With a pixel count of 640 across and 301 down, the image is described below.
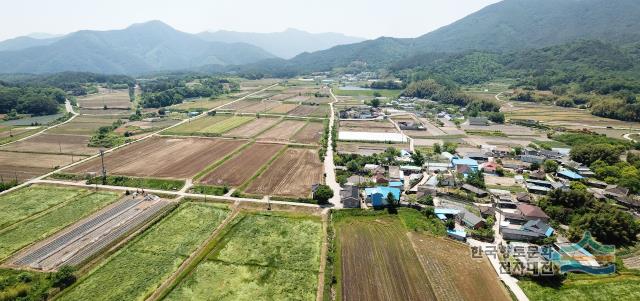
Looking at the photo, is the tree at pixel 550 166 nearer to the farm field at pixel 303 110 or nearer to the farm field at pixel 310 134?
the farm field at pixel 310 134

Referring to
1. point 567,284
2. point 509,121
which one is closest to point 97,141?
point 567,284

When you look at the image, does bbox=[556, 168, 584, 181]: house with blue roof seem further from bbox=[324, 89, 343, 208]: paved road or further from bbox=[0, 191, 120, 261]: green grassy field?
bbox=[0, 191, 120, 261]: green grassy field

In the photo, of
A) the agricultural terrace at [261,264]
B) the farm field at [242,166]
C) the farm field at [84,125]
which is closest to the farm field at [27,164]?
the farm field at [84,125]

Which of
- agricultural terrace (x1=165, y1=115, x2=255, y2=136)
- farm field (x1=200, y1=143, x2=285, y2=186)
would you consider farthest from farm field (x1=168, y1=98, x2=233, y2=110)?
farm field (x1=200, y1=143, x2=285, y2=186)

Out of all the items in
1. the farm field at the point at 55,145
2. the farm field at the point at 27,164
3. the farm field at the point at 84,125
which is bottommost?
the farm field at the point at 27,164

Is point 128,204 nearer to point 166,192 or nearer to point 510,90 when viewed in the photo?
point 166,192
